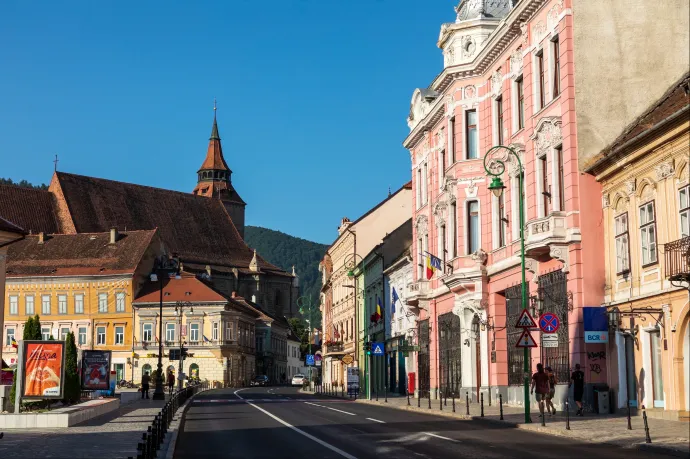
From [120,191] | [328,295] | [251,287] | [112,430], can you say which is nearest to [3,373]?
[112,430]

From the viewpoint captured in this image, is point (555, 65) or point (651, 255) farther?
point (555, 65)

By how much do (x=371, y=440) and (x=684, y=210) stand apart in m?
10.9

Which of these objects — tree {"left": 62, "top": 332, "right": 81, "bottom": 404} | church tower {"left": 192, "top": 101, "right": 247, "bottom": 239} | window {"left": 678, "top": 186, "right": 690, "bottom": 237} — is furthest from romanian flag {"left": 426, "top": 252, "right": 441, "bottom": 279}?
church tower {"left": 192, "top": 101, "right": 247, "bottom": 239}

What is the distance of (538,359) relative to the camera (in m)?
37.2

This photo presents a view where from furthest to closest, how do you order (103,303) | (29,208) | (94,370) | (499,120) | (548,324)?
(29,208)
(103,303)
(94,370)
(499,120)
(548,324)

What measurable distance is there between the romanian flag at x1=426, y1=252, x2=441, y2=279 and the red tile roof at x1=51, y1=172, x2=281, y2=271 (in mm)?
89789

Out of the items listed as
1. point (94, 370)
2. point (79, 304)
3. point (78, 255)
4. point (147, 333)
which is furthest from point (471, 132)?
point (78, 255)

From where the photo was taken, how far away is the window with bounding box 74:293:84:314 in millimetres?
116750

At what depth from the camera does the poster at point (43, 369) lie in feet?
102

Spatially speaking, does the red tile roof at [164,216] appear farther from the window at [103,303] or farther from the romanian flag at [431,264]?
the romanian flag at [431,264]

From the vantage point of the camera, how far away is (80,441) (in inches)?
918

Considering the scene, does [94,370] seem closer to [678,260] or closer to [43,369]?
[43,369]

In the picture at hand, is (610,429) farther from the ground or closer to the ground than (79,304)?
closer to the ground

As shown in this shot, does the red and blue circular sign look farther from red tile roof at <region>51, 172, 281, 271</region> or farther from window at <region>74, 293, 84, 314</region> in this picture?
red tile roof at <region>51, 172, 281, 271</region>
